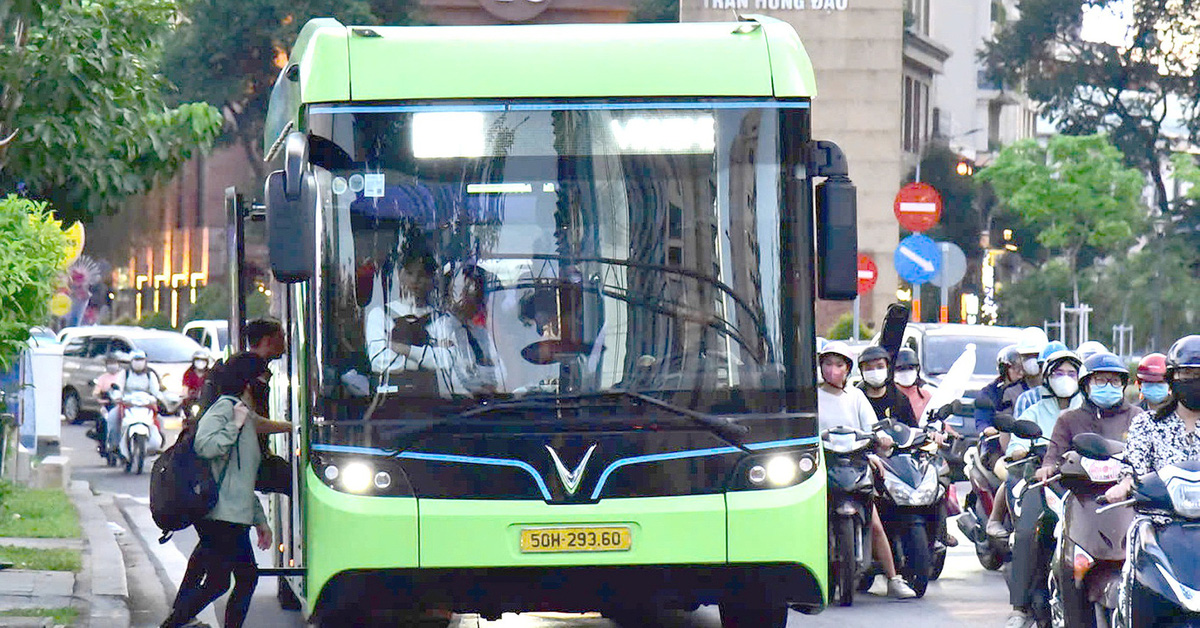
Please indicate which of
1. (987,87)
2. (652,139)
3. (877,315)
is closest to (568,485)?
(652,139)

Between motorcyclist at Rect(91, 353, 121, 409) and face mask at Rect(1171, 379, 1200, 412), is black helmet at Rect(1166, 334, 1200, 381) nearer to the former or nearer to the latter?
face mask at Rect(1171, 379, 1200, 412)

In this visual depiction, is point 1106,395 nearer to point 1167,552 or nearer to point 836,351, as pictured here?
point 1167,552

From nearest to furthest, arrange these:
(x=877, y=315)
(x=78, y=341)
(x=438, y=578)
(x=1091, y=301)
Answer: (x=438, y=578), (x=78, y=341), (x=877, y=315), (x=1091, y=301)

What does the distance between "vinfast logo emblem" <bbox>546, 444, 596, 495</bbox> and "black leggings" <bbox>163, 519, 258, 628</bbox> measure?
196 centimetres

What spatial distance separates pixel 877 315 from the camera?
188 ft

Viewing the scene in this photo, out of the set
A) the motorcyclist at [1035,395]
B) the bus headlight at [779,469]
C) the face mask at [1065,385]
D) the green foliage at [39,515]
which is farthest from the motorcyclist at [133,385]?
the bus headlight at [779,469]

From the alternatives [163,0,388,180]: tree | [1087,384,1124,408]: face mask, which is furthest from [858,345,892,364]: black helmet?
[163,0,388,180]: tree

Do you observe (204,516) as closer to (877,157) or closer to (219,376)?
(219,376)

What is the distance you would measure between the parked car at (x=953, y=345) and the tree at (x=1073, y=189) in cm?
4273

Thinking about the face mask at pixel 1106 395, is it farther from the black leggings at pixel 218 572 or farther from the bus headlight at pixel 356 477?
the black leggings at pixel 218 572

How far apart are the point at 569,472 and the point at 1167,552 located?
2.66 meters

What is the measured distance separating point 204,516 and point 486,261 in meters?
2.00

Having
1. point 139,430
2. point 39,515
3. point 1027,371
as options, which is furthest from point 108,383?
point 1027,371

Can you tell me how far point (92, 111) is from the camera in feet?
51.7
